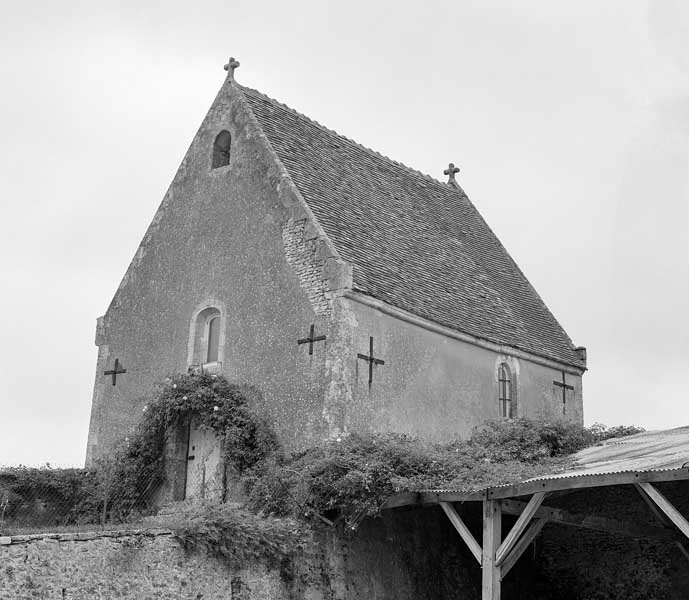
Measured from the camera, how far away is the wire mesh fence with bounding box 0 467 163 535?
73.1 ft

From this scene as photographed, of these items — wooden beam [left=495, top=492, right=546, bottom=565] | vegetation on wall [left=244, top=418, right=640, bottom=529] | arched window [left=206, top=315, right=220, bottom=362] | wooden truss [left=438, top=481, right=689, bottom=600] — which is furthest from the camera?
arched window [left=206, top=315, right=220, bottom=362]

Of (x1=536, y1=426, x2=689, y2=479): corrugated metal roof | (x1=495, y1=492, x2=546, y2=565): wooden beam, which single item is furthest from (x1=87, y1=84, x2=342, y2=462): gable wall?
(x1=536, y1=426, x2=689, y2=479): corrugated metal roof

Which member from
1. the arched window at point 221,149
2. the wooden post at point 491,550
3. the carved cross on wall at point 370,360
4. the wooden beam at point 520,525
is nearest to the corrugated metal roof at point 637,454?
the wooden beam at point 520,525

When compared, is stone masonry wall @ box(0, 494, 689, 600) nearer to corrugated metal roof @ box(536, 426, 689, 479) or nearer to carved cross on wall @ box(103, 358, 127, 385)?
corrugated metal roof @ box(536, 426, 689, 479)

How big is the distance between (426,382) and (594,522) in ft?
16.4

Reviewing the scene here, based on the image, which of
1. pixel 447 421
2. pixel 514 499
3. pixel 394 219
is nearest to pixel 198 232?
pixel 394 219

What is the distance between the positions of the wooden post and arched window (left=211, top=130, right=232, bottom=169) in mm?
10267

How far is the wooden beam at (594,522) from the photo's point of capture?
18.3m

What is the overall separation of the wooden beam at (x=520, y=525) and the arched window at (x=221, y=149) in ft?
35.1

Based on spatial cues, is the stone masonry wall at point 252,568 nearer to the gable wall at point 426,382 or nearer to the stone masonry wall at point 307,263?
the gable wall at point 426,382

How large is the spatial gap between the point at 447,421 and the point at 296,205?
5286 mm

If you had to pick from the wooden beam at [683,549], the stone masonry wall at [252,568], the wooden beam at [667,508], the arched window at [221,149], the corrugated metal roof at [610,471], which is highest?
the arched window at [221,149]

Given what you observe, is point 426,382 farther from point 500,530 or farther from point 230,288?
point 500,530

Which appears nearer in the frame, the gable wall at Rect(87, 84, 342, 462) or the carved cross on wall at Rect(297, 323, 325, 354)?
the carved cross on wall at Rect(297, 323, 325, 354)
